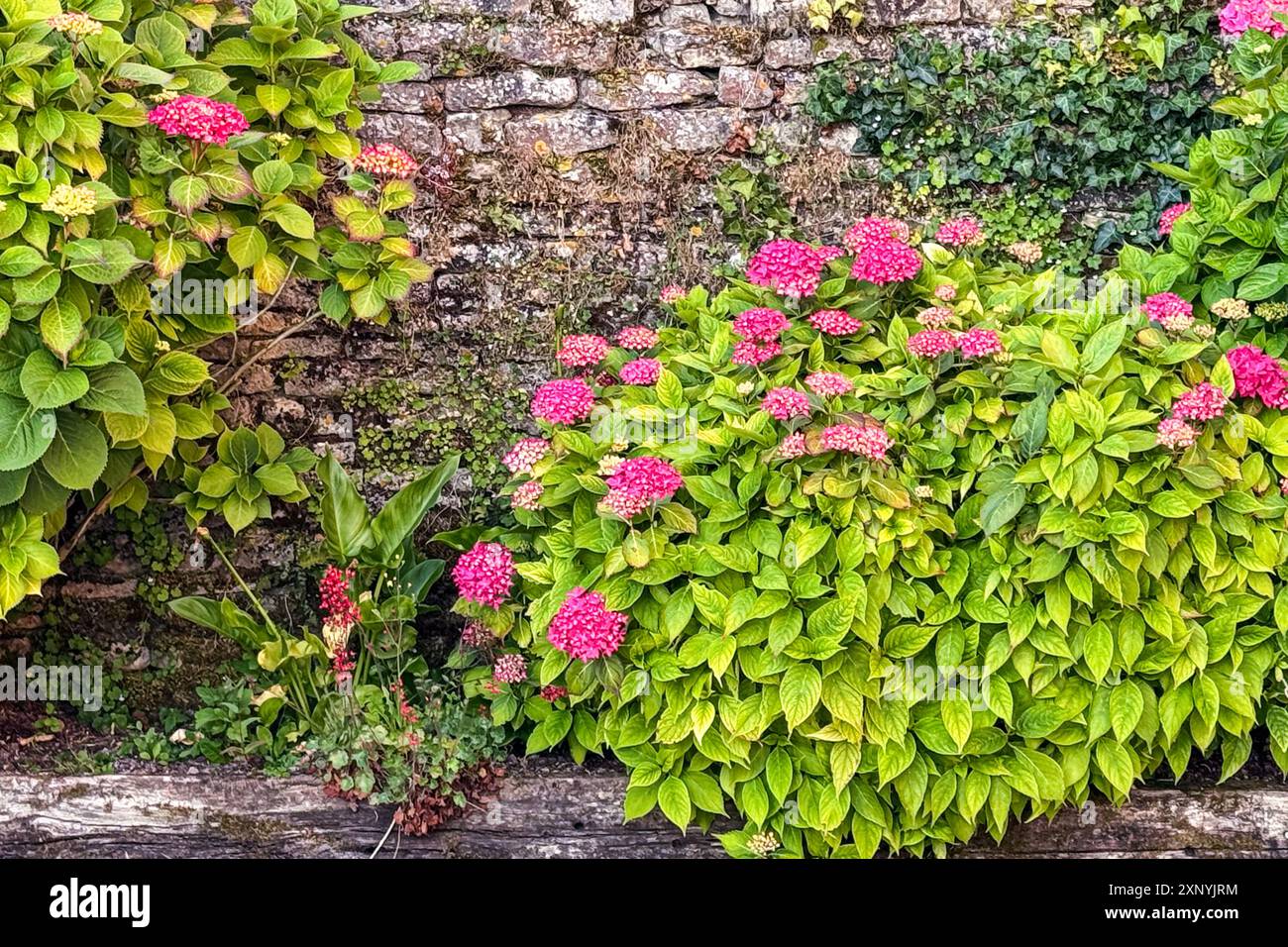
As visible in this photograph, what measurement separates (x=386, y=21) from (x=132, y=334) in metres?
1.52

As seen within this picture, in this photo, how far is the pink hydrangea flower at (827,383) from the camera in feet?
10.4

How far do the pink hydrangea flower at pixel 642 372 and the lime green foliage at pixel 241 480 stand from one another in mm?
1173

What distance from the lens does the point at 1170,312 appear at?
10.5ft

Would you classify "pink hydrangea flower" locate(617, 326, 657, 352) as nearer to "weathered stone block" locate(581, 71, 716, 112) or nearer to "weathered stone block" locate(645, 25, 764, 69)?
"weathered stone block" locate(581, 71, 716, 112)

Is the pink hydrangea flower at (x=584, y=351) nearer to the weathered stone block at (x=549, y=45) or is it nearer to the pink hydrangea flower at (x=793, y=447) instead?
the pink hydrangea flower at (x=793, y=447)

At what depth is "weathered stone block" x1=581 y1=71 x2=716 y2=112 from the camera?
161 inches

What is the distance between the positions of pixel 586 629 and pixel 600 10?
7.46ft

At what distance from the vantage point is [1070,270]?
4.11 metres

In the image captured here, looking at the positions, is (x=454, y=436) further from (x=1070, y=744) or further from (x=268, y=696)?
(x=1070, y=744)

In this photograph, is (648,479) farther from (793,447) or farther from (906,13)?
(906,13)

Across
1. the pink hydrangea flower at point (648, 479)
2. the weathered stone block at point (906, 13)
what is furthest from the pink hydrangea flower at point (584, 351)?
the weathered stone block at point (906, 13)

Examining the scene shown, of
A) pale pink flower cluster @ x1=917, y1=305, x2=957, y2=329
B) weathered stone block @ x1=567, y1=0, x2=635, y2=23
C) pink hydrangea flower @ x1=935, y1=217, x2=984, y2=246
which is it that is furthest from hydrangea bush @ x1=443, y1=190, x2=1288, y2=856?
weathered stone block @ x1=567, y1=0, x2=635, y2=23

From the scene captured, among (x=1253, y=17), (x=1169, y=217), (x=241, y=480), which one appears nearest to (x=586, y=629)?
(x=241, y=480)

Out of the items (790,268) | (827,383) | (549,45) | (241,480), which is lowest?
(241,480)
